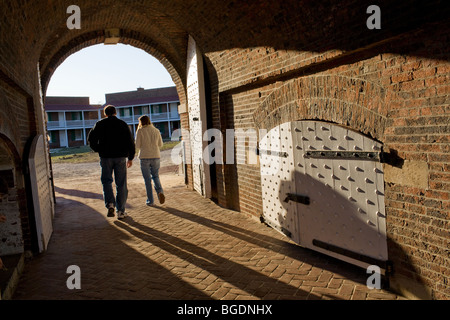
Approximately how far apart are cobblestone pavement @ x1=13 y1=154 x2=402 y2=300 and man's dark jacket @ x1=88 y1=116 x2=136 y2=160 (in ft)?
4.40

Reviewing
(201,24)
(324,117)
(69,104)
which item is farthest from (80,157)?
(69,104)

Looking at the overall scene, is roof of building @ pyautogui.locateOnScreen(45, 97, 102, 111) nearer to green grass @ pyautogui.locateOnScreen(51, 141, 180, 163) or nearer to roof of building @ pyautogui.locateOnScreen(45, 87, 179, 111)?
roof of building @ pyautogui.locateOnScreen(45, 87, 179, 111)

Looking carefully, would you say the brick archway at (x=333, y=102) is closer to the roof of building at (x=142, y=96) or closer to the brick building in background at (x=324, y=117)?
the brick building in background at (x=324, y=117)

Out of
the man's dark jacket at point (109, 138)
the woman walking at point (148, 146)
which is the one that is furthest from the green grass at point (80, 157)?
the man's dark jacket at point (109, 138)

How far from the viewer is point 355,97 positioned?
3699 mm

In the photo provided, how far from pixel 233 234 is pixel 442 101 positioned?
3.61 m

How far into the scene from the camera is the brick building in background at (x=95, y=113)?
156 feet

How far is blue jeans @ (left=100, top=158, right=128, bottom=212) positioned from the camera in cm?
656

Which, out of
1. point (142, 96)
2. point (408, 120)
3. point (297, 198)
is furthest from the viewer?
point (142, 96)

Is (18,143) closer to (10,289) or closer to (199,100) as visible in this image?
Result: (10,289)

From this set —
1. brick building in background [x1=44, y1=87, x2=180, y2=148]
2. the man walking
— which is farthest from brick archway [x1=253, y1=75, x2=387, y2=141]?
brick building in background [x1=44, y1=87, x2=180, y2=148]

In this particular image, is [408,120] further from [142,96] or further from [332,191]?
[142,96]

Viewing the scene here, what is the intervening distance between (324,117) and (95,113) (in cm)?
5088

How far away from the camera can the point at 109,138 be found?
21.2ft
